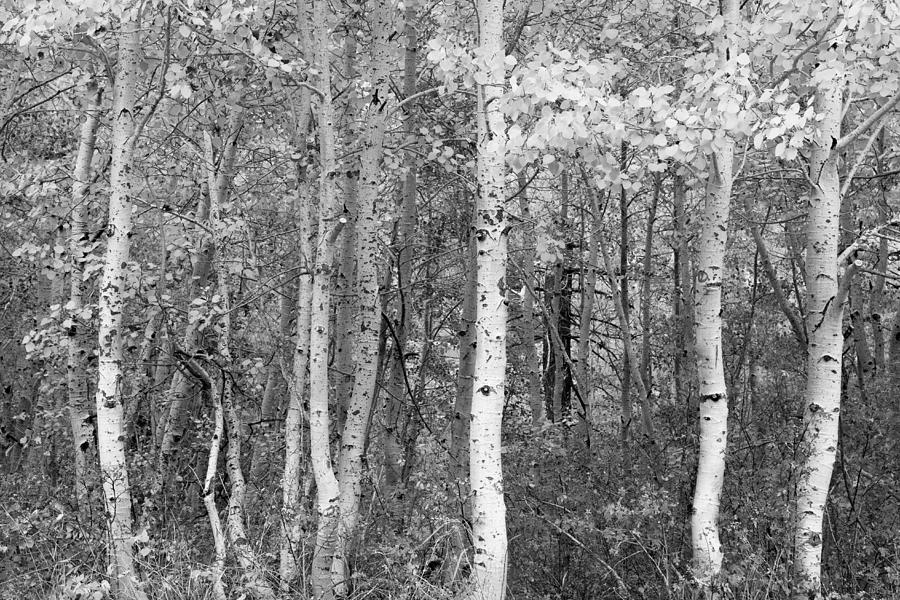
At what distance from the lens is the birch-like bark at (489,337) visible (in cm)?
493

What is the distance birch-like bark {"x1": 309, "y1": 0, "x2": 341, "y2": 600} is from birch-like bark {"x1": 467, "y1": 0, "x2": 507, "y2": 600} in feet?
4.20

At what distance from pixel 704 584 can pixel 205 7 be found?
5.09 meters

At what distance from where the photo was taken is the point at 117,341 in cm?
571

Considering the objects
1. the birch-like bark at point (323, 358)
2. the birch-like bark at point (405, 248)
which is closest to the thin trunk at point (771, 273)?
the birch-like bark at point (405, 248)

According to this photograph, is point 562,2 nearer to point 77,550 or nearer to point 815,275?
point 815,275

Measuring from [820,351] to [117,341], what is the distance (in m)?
4.91

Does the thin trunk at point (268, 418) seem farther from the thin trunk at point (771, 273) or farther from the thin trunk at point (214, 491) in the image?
the thin trunk at point (771, 273)

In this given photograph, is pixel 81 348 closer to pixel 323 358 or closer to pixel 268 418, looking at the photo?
pixel 323 358

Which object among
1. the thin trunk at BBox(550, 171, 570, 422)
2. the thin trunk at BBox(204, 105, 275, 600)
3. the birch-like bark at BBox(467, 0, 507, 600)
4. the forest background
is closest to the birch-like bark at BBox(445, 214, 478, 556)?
the forest background

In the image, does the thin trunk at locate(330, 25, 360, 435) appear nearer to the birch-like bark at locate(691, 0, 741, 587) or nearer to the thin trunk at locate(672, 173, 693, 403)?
the birch-like bark at locate(691, 0, 741, 587)

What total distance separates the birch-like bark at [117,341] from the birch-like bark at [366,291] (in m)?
1.65

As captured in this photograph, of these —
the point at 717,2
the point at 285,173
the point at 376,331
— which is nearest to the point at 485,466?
the point at 376,331

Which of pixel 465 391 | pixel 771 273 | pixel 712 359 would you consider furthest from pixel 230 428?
pixel 771 273

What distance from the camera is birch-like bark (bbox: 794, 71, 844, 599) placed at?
18.0ft
